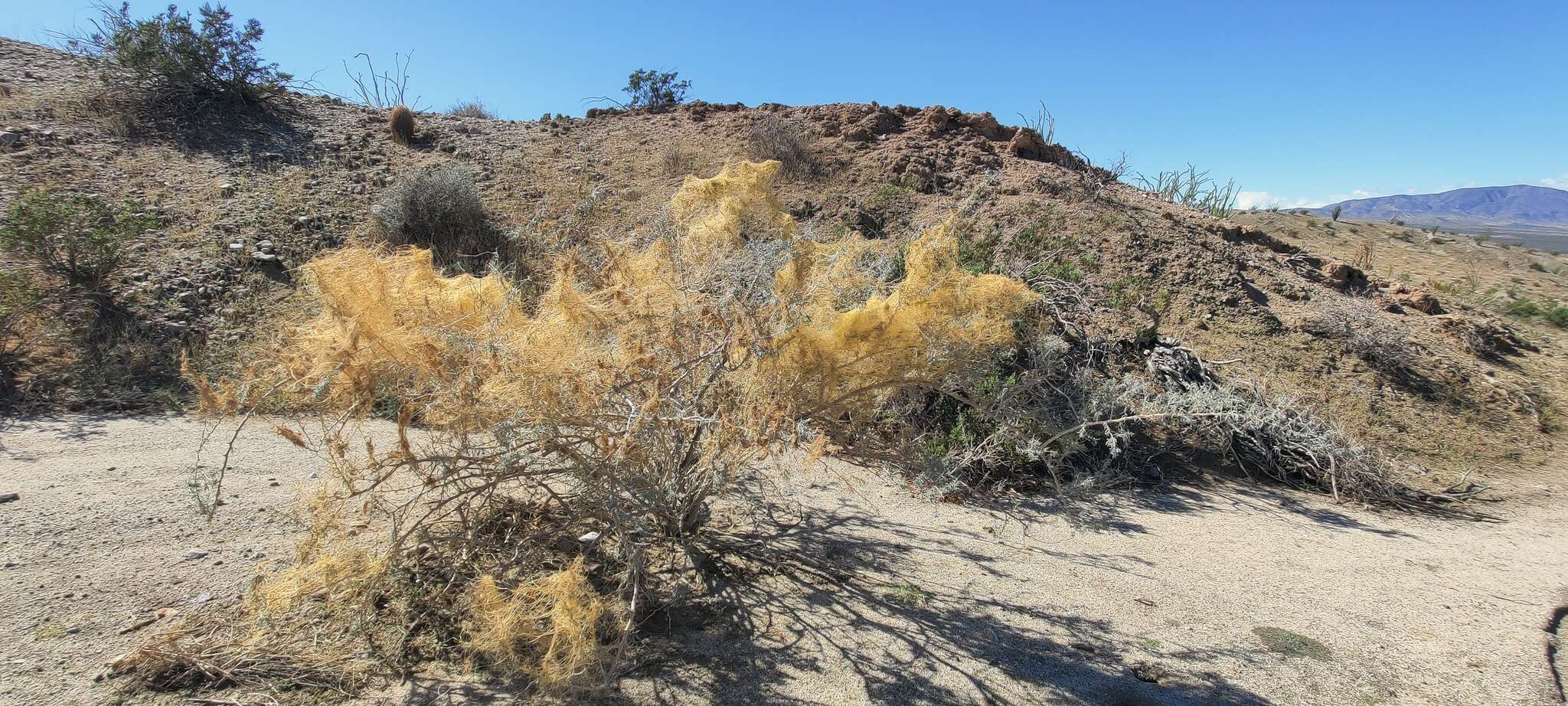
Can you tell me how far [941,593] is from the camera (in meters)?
3.43

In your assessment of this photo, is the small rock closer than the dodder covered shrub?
No

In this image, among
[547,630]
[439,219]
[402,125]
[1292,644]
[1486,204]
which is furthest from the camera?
[1486,204]

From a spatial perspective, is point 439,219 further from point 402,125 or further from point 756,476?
point 756,476

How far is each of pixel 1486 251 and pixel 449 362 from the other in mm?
18050

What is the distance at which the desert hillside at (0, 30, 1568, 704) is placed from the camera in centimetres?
247

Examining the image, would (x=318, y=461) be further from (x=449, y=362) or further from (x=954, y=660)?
(x=954, y=660)

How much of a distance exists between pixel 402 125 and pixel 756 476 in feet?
32.8

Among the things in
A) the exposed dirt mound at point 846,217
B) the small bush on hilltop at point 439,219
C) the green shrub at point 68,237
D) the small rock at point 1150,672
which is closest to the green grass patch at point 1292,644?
the small rock at point 1150,672

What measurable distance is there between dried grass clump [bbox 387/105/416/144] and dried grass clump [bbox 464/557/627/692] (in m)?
10.5

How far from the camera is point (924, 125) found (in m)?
11.8

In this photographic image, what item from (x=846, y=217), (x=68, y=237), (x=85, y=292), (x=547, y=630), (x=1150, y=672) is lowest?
(x=1150, y=672)

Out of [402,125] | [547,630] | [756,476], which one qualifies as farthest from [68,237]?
[547,630]

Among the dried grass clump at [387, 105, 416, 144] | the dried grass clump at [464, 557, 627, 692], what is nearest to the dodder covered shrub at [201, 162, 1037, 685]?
the dried grass clump at [464, 557, 627, 692]

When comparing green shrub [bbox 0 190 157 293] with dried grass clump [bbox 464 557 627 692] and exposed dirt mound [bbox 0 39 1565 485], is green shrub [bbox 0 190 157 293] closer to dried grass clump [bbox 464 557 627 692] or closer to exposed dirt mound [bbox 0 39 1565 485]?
exposed dirt mound [bbox 0 39 1565 485]
